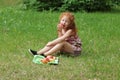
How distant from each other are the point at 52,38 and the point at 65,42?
1.95 m

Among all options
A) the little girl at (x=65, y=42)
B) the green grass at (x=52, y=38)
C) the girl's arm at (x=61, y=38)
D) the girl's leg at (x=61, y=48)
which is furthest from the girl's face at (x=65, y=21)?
the green grass at (x=52, y=38)

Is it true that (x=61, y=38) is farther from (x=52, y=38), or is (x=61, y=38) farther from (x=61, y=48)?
(x=52, y=38)

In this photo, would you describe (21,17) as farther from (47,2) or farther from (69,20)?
(69,20)

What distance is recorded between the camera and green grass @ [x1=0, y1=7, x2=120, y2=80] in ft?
21.2

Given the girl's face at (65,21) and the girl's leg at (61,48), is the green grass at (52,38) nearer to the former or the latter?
the girl's leg at (61,48)

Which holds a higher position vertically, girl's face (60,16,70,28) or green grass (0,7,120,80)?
girl's face (60,16,70,28)

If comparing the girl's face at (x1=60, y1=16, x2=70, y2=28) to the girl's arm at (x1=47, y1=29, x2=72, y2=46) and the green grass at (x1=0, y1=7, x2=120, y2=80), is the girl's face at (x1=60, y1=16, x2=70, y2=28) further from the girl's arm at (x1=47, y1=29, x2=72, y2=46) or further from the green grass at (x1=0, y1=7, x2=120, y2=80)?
the green grass at (x1=0, y1=7, x2=120, y2=80)

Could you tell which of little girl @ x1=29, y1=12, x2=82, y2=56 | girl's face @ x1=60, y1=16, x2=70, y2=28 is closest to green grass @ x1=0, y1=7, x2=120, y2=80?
little girl @ x1=29, y1=12, x2=82, y2=56

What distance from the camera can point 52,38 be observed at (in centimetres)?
962

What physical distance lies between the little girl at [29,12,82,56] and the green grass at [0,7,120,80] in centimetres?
19

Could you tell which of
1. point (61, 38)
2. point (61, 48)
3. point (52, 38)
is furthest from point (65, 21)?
point (52, 38)

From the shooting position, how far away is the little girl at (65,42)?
761cm

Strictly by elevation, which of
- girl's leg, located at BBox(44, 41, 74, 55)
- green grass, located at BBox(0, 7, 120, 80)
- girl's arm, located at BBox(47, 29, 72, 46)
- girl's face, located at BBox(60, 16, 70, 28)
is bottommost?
green grass, located at BBox(0, 7, 120, 80)

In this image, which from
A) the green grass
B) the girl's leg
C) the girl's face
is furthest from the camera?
the girl's face
